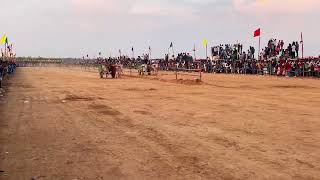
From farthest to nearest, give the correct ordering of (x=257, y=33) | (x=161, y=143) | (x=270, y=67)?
(x=257, y=33) → (x=270, y=67) → (x=161, y=143)

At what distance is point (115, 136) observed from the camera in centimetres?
962

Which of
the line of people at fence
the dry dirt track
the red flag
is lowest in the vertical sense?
the dry dirt track

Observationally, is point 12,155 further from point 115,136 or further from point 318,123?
point 318,123

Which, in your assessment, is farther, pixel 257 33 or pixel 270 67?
pixel 257 33

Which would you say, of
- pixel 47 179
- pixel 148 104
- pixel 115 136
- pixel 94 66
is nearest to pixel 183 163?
pixel 47 179

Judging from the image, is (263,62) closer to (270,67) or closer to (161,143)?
(270,67)

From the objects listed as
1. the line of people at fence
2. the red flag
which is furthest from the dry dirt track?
the red flag

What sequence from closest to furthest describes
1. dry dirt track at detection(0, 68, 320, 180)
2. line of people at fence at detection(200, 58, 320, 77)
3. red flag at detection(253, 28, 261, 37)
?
dry dirt track at detection(0, 68, 320, 180) → line of people at fence at detection(200, 58, 320, 77) → red flag at detection(253, 28, 261, 37)

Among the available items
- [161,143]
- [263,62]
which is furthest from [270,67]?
[161,143]

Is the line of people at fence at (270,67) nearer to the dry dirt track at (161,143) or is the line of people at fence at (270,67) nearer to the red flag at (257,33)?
the red flag at (257,33)

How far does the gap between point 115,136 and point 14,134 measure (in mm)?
2246

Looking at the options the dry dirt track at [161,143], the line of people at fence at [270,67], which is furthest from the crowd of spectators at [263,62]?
the dry dirt track at [161,143]

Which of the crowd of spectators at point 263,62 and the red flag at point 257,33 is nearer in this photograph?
the crowd of spectators at point 263,62

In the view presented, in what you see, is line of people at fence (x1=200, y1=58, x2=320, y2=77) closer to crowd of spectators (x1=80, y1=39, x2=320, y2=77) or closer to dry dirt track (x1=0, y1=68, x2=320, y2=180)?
crowd of spectators (x1=80, y1=39, x2=320, y2=77)
